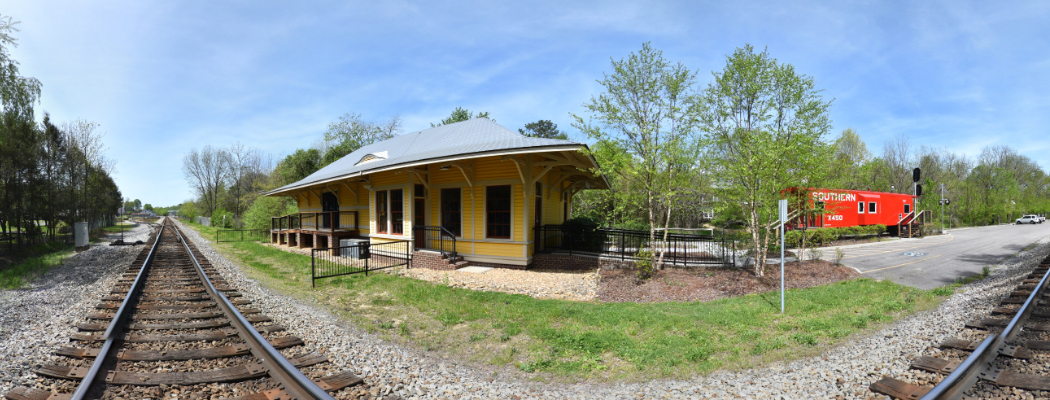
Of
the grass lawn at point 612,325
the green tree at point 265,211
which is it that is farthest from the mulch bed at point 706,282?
the green tree at point 265,211

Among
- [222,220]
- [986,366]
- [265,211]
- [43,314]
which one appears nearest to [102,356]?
[43,314]

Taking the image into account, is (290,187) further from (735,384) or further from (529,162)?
(735,384)

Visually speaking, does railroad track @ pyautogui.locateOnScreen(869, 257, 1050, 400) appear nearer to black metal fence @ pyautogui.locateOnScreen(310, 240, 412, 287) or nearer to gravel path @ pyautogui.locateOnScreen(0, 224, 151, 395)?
gravel path @ pyautogui.locateOnScreen(0, 224, 151, 395)

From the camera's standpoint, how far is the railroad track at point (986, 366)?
3.47 metres

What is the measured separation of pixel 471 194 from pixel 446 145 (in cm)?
313

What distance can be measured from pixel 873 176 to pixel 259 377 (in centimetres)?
5300

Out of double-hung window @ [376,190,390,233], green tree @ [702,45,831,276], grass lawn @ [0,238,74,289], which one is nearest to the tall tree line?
grass lawn @ [0,238,74,289]

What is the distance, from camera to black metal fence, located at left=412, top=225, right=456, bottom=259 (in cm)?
1201

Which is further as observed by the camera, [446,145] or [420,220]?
[446,145]

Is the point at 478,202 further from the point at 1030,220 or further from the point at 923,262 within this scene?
the point at 1030,220

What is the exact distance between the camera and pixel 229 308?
5.59 m

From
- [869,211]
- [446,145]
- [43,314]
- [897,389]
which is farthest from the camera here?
[869,211]

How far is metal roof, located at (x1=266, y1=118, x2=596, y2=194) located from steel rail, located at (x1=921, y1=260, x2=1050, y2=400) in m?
6.77

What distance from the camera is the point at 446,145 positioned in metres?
14.3
